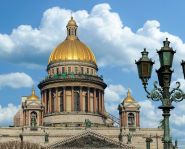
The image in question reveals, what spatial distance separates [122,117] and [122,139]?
4139 millimetres

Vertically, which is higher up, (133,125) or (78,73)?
(78,73)

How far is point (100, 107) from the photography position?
118 meters

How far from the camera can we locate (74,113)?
114 m

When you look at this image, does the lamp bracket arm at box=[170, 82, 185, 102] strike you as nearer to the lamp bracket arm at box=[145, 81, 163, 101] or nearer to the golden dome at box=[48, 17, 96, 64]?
the lamp bracket arm at box=[145, 81, 163, 101]

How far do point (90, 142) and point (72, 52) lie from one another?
65.1 feet

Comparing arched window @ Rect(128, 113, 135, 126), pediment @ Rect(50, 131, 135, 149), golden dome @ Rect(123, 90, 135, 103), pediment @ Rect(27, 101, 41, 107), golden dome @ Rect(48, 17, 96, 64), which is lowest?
pediment @ Rect(50, 131, 135, 149)

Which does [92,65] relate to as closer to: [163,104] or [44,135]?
[44,135]

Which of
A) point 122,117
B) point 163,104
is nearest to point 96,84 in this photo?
point 122,117

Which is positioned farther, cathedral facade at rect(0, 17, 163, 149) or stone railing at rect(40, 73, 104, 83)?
stone railing at rect(40, 73, 104, 83)

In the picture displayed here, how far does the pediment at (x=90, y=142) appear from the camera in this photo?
4134 inches

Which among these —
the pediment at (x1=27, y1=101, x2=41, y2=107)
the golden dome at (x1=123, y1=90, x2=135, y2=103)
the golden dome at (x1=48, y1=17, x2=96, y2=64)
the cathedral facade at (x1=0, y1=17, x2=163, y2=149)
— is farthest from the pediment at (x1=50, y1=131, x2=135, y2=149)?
the golden dome at (x1=48, y1=17, x2=96, y2=64)

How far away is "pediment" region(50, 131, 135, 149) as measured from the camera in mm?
105000

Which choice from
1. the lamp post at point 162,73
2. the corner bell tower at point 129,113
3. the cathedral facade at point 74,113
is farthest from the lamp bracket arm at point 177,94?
the corner bell tower at point 129,113

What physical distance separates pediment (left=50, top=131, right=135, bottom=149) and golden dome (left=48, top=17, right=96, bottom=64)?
705 inches
